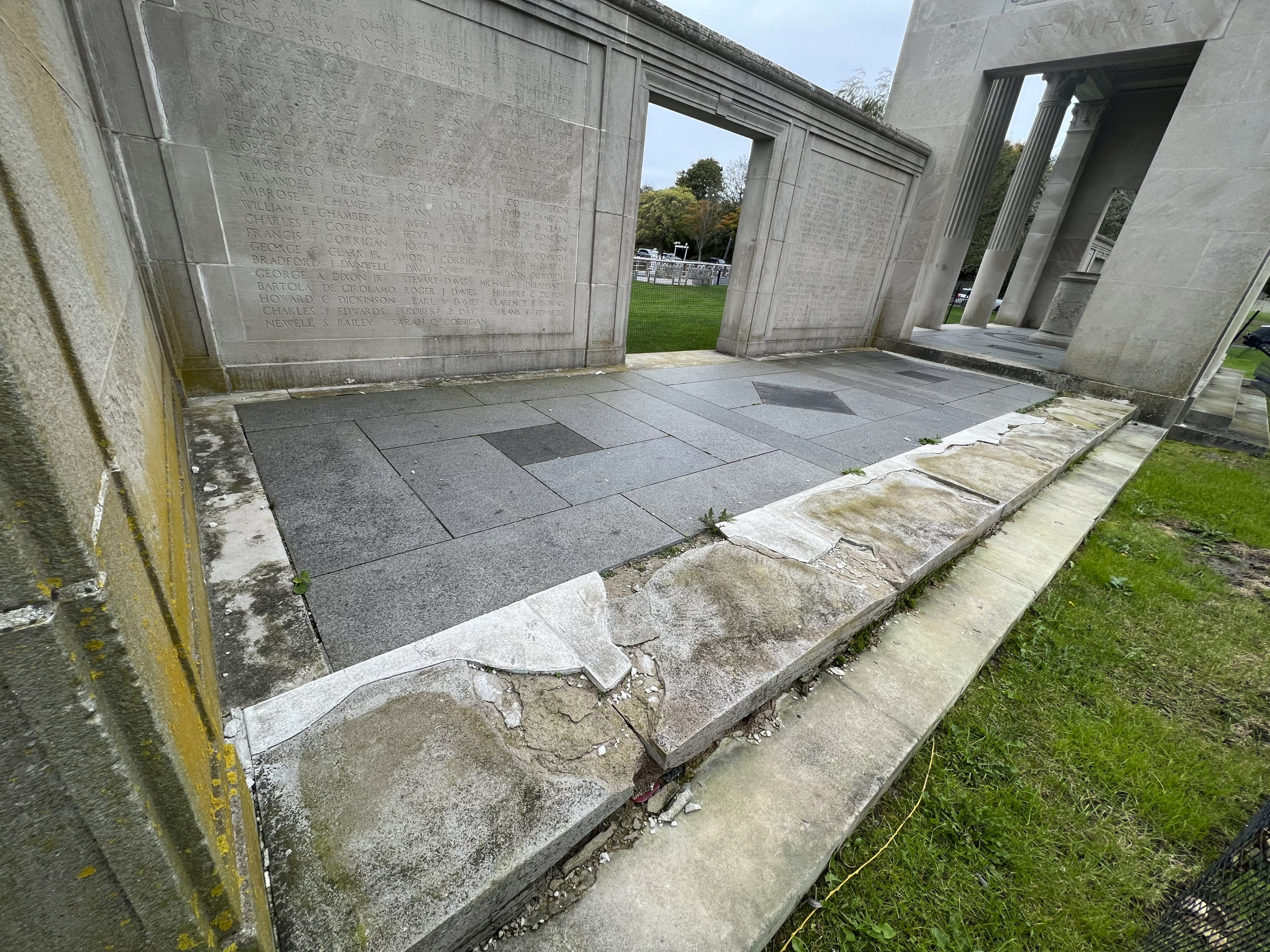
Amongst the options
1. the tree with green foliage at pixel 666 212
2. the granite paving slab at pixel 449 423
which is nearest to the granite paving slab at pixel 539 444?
the granite paving slab at pixel 449 423

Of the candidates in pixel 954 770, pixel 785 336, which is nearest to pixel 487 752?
pixel 954 770

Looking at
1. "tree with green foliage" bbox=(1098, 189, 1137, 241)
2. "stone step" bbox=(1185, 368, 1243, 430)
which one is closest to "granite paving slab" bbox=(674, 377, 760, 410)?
"stone step" bbox=(1185, 368, 1243, 430)

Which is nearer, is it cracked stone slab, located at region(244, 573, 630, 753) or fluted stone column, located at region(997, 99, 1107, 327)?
cracked stone slab, located at region(244, 573, 630, 753)

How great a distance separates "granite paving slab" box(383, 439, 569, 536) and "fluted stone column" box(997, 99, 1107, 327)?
19.9 m

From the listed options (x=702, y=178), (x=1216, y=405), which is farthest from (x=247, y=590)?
(x=702, y=178)

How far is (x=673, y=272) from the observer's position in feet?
87.9

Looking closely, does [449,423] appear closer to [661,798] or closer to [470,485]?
[470,485]

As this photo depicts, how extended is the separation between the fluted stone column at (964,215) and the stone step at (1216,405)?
18.3ft

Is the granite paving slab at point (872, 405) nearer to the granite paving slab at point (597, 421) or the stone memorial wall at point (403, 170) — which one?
the granite paving slab at point (597, 421)

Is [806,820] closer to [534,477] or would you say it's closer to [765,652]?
[765,652]

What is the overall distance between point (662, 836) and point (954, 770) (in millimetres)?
1281

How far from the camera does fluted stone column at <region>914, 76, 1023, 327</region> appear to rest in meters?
12.2

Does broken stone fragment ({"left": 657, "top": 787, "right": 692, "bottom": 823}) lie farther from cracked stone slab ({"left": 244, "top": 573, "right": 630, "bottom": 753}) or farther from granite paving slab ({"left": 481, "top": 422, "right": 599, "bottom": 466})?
granite paving slab ({"left": 481, "top": 422, "right": 599, "bottom": 466})

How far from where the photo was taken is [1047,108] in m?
14.1
